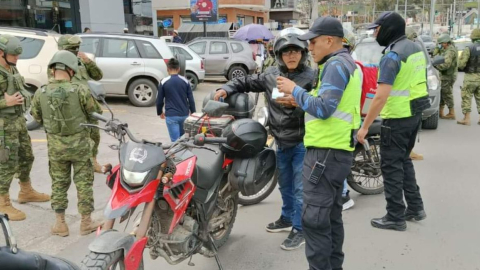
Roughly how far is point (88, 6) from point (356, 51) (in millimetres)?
11760

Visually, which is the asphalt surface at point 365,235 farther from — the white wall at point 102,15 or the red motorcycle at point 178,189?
the white wall at point 102,15

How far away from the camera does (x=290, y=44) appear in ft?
11.4

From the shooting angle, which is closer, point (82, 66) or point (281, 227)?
point (281, 227)

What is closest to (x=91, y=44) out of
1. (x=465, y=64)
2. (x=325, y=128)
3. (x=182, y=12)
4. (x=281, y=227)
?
(x=281, y=227)

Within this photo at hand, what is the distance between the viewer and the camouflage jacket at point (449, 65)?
29.9 ft

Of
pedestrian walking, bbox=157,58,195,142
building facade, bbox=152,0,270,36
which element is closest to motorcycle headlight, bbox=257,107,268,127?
pedestrian walking, bbox=157,58,195,142

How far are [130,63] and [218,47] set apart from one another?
583 centimetres

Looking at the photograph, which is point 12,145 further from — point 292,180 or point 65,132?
point 292,180

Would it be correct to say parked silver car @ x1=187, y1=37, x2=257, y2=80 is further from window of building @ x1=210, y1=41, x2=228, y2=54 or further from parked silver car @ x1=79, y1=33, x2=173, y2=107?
parked silver car @ x1=79, y1=33, x2=173, y2=107

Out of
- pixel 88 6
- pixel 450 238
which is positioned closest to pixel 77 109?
pixel 450 238

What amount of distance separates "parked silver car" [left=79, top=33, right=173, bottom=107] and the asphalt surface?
4.73 m

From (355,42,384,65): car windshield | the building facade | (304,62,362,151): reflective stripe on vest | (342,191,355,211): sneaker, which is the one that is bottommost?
(342,191,355,211): sneaker

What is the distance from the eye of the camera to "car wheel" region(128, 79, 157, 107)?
10.8m

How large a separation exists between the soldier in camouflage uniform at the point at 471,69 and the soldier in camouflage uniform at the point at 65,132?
7.36 metres
